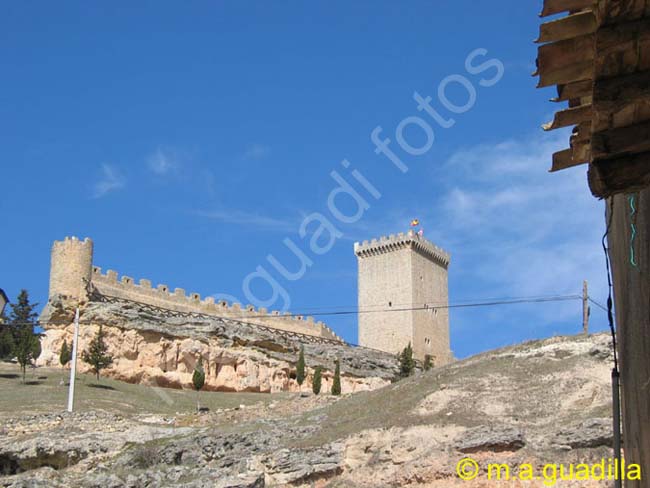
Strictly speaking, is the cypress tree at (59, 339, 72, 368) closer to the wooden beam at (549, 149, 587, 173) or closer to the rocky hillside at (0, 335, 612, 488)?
the rocky hillside at (0, 335, 612, 488)

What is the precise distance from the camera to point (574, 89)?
4.37 metres

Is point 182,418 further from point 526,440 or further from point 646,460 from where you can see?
point 646,460

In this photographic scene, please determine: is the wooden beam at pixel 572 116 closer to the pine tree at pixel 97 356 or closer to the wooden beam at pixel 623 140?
the wooden beam at pixel 623 140

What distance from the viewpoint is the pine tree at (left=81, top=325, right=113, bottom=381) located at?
41.2 metres

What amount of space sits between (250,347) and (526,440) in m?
28.8

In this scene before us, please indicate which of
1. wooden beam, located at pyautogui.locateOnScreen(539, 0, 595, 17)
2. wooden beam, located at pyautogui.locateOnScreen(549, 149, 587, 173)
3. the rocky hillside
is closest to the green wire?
wooden beam, located at pyautogui.locateOnScreen(549, 149, 587, 173)

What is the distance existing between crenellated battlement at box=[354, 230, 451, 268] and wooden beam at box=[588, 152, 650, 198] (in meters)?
60.4

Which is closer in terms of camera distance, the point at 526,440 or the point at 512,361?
the point at 526,440

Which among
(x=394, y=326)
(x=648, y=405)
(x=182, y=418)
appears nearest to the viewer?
(x=648, y=405)

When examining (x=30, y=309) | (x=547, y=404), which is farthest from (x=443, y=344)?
(x=547, y=404)

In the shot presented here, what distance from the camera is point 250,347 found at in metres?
48.2

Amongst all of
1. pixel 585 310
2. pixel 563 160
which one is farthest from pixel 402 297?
pixel 563 160

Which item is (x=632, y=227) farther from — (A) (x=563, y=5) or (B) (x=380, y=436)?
(B) (x=380, y=436)

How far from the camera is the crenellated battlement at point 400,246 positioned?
65062 millimetres
